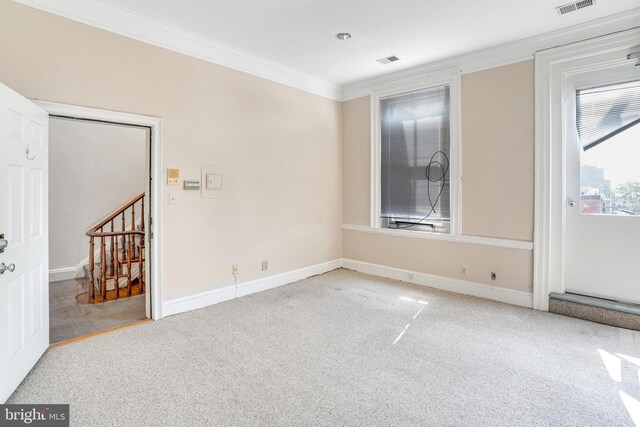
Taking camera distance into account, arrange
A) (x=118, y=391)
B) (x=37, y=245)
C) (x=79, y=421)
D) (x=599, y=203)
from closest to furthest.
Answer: (x=79, y=421) < (x=118, y=391) < (x=37, y=245) < (x=599, y=203)

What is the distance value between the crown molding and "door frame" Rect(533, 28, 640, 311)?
115 inches

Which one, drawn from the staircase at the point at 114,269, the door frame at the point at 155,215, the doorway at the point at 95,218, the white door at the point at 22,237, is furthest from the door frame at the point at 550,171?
the staircase at the point at 114,269

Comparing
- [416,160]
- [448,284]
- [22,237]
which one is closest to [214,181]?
[22,237]

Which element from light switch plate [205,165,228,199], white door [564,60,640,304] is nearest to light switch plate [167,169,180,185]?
light switch plate [205,165,228,199]

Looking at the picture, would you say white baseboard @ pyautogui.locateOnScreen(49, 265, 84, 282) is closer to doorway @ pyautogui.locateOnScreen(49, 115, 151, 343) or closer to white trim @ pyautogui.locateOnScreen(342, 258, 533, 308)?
doorway @ pyautogui.locateOnScreen(49, 115, 151, 343)

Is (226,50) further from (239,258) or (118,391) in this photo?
(118,391)

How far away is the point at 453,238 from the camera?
4285mm

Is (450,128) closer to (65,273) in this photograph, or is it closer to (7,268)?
(7,268)

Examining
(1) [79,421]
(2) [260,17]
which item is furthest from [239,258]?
(2) [260,17]

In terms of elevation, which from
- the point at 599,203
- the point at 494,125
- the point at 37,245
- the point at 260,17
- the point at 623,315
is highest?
the point at 260,17

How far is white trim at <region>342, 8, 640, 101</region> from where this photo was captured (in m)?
3.15

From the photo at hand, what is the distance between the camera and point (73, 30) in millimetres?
2828

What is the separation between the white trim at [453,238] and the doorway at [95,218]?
322cm

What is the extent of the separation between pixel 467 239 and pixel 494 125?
4.58ft
